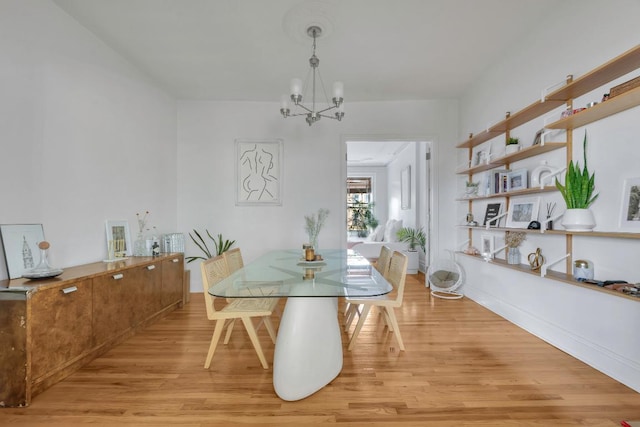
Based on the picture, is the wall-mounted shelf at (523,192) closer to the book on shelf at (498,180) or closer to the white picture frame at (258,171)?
the book on shelf at (498,180)

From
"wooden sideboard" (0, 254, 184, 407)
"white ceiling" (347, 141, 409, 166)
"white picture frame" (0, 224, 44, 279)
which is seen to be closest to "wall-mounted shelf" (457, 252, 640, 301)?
"wooden sideboard" (0, 254, 184, 407)

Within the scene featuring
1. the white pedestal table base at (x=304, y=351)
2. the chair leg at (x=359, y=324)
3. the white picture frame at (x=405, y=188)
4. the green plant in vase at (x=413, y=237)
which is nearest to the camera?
the white pedestal table base at (x=304, y=351)

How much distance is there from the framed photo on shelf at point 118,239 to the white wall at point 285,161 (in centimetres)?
121

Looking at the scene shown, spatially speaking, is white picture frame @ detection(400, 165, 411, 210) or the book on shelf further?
white picture frame @ detection(400, 165, 411, 210)

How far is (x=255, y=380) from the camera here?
1912 millimetres

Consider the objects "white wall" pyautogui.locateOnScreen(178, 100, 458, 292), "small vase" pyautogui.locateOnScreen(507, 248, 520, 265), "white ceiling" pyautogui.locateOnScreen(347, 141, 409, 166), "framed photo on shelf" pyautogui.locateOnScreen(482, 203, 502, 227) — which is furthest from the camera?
"white ceiling" pyautogui.locateOnScreen(347, 141, 409, 166)

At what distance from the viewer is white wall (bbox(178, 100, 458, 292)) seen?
4246 millimetres

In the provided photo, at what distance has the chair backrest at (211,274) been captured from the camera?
193 centimetres

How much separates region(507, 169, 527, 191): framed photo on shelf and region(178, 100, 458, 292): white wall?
1.24 m

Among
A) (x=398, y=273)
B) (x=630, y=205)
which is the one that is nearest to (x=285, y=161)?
(x=398, y=273)

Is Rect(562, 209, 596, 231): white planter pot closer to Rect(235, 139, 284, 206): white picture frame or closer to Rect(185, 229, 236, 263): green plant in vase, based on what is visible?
Rect(235, 139, 284, 206): white picture frame

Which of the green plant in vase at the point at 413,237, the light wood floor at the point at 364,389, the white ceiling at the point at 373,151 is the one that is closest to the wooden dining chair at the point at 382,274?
the light wood floor at the point at 364,389

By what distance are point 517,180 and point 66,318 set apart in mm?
3865

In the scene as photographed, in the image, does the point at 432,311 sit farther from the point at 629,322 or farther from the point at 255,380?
the point at 255,380
